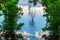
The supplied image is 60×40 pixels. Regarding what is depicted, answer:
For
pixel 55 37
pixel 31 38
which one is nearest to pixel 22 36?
pixel 31 38

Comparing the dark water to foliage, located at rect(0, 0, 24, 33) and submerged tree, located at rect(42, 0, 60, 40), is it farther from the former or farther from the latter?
submerged tree, located at rect(42, 0, 60, 40)

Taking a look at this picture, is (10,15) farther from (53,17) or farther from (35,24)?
(53,17)

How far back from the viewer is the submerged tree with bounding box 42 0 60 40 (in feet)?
27.2

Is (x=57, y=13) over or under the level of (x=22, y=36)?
over

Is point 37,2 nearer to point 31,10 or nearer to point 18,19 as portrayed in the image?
point 31,10

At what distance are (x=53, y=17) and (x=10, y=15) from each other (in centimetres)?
145

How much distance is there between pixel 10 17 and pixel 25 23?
0.95 metres

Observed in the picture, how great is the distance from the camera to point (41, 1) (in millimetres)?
9227

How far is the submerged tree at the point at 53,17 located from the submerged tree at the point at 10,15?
0.97 meters

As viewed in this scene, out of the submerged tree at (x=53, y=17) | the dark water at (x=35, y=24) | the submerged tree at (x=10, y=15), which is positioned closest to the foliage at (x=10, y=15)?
the submerged tree at (x=10, y=15)

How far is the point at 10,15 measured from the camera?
28.7 ft

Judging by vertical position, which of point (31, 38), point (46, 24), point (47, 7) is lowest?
point (31, 38)

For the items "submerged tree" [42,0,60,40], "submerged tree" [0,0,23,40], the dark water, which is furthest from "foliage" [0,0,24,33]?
"submerged tree" [42,0,60,40]

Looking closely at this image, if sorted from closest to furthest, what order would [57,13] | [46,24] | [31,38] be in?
[57,13], [46,24], [31,38]
